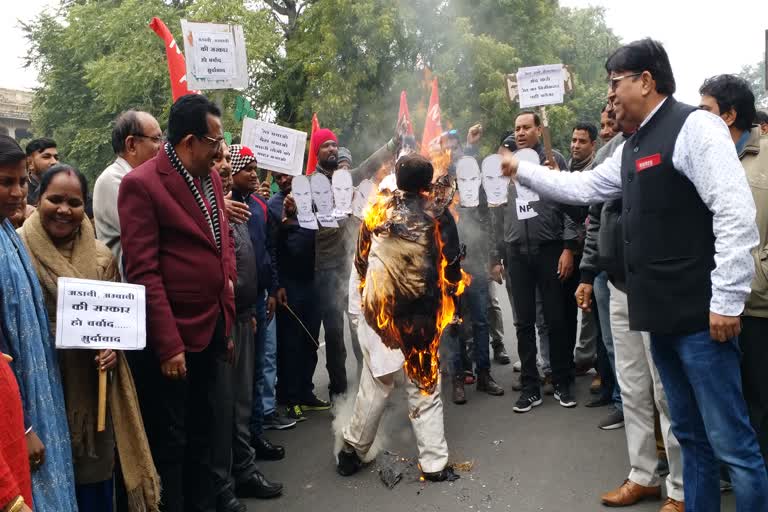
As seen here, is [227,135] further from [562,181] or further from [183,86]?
[562,181]

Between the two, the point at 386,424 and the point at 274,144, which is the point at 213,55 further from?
the point at 386,424

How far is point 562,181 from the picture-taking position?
376 cm

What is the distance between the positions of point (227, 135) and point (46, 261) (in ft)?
10.1

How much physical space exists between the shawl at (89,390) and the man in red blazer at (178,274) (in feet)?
0.68

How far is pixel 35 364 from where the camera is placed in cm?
279

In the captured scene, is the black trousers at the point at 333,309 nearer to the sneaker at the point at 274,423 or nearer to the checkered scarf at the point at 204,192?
the sneaker at the point at 274,423

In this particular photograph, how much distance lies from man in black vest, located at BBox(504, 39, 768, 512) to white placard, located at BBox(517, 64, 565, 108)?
3.34 metres

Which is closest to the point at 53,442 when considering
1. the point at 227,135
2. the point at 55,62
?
the point at 227,135

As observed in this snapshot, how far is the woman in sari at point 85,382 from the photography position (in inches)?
124

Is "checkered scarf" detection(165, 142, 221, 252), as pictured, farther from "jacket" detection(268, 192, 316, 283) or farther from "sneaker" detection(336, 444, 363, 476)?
"jacket" detection(268, 192, 316, 283)

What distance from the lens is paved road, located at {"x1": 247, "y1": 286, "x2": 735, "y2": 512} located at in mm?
4363

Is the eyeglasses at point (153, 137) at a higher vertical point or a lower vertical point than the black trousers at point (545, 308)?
higher

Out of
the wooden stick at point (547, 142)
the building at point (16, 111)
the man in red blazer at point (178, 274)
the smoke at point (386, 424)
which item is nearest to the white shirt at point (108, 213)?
the man in red blazer at point (178, 274)

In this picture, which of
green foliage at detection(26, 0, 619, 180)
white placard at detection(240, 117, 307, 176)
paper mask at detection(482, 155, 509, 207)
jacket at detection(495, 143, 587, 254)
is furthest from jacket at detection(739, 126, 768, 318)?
green foliage at detection(26, 0, 619, 180)
